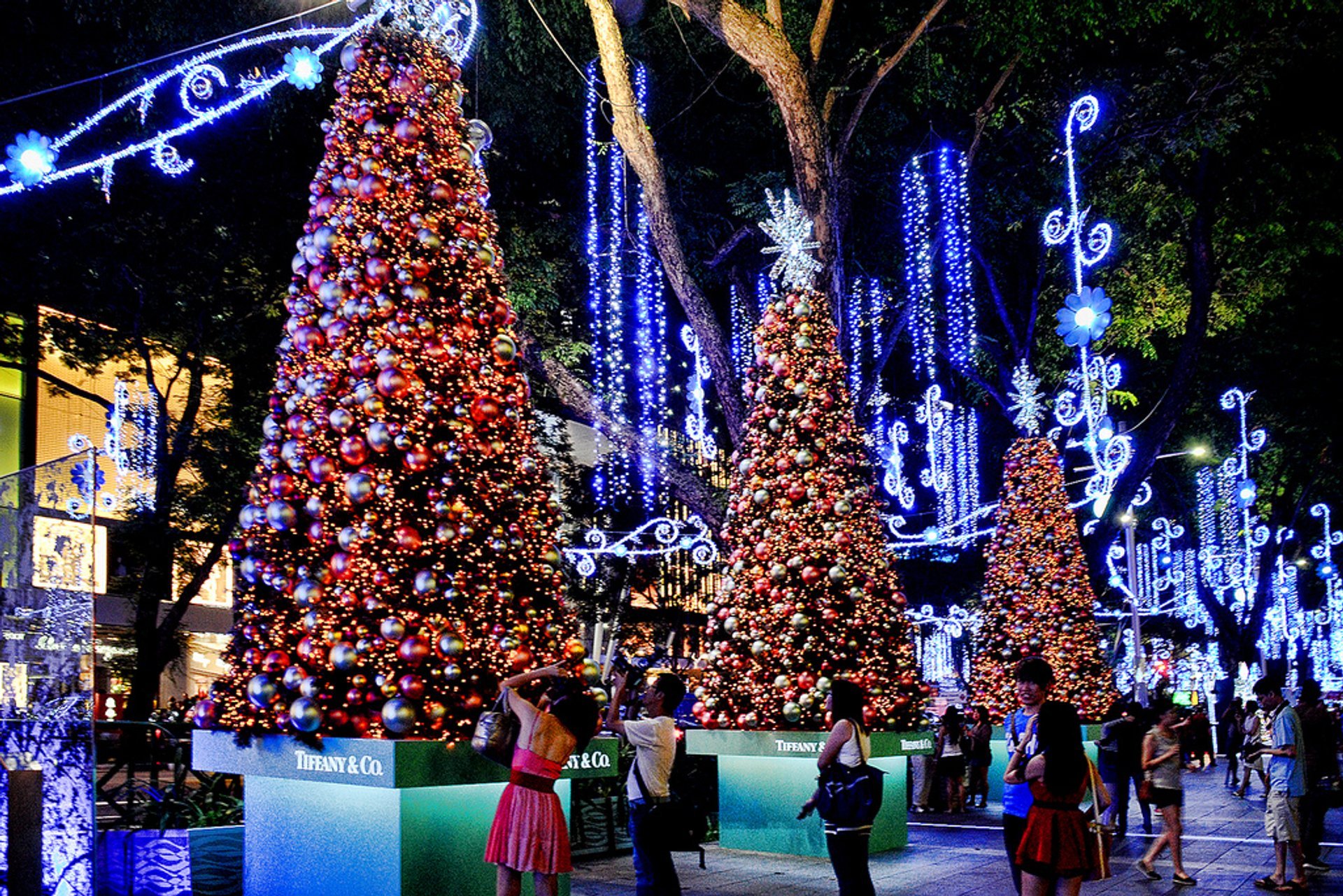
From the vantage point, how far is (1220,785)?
23.6m

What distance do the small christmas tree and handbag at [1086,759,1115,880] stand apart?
5168 mm

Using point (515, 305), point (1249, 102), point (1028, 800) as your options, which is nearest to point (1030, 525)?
point (1249, 102)

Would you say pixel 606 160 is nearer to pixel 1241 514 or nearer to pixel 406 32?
pixel 406 32

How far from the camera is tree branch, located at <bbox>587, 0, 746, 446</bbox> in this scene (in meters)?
13.2

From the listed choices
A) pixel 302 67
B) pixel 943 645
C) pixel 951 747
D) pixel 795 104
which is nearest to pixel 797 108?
pixel 795 104

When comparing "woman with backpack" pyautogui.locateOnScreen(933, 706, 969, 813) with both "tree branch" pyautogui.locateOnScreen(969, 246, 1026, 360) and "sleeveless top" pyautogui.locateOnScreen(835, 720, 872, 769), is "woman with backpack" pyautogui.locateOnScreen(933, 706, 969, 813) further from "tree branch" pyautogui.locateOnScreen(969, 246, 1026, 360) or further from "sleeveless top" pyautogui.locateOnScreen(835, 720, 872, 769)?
"sleeveless top" pyautogui.locateOnScreen(835, 720, 872, 769)

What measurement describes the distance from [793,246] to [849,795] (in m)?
7.56

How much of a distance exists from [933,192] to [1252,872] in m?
9.80

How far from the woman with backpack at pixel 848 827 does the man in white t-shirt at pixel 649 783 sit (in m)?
0.89

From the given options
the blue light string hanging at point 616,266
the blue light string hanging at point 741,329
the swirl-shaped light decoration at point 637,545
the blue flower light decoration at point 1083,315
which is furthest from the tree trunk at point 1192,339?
the swirl-shaped light decoration at point 637,545

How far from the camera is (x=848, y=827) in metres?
7.24

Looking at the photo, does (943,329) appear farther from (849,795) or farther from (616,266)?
(849,795)

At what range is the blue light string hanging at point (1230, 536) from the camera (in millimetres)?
30156

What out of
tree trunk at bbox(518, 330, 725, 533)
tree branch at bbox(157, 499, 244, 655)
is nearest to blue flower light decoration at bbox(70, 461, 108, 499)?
tree trunk at bbox(518, 330, 725, 533)
